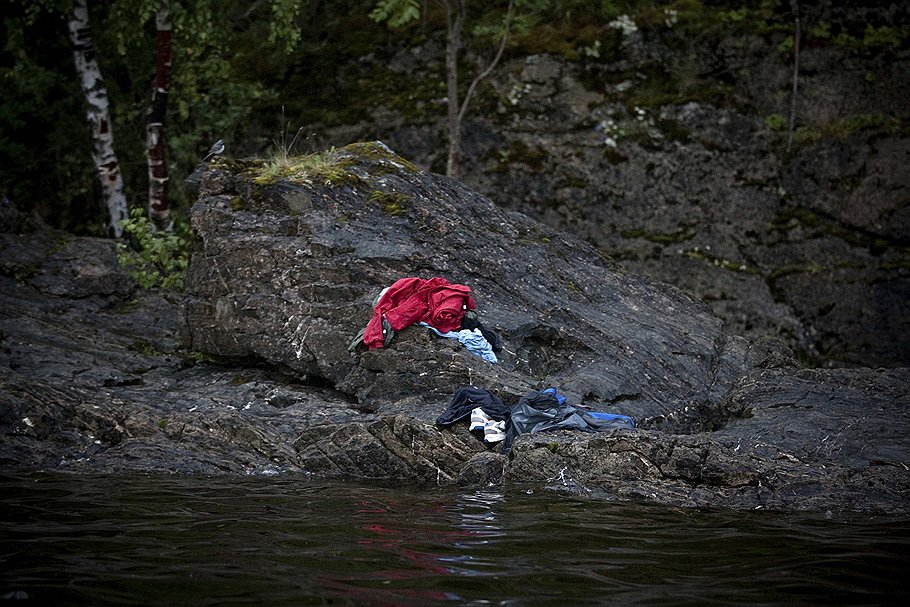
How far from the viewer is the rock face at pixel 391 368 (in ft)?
24.9

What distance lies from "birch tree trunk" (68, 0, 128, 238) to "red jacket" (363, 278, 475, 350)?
8.61m

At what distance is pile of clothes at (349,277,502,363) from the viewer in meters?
9.80

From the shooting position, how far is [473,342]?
32.4 feet

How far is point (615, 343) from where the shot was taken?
10.6 meters

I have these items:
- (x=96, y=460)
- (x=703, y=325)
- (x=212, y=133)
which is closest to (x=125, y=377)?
(x=96, y=460)

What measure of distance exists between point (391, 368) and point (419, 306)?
84cm

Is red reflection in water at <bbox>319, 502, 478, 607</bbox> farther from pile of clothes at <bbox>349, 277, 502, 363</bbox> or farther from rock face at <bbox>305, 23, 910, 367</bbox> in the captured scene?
rock face at <bbox>305, 23, 910, 367</bbox>

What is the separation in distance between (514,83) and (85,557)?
16742 millimetres

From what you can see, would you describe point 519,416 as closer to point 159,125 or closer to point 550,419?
point 550,419

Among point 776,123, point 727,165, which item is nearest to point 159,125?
point 727,165

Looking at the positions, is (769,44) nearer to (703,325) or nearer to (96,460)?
(703,325)

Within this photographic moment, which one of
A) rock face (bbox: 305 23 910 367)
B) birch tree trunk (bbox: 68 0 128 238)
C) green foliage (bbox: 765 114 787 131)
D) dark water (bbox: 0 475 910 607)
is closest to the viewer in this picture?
dark water (bbox: 0 475 910 607)

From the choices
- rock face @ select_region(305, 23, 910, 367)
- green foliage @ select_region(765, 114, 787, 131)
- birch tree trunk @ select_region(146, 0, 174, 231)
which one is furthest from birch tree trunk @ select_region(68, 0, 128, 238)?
green foliage @ select_region(765, 114, 787, 131)

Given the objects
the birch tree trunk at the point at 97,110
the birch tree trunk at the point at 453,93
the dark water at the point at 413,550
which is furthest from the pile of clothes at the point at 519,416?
the birch tree trunk at the point at 97,110
